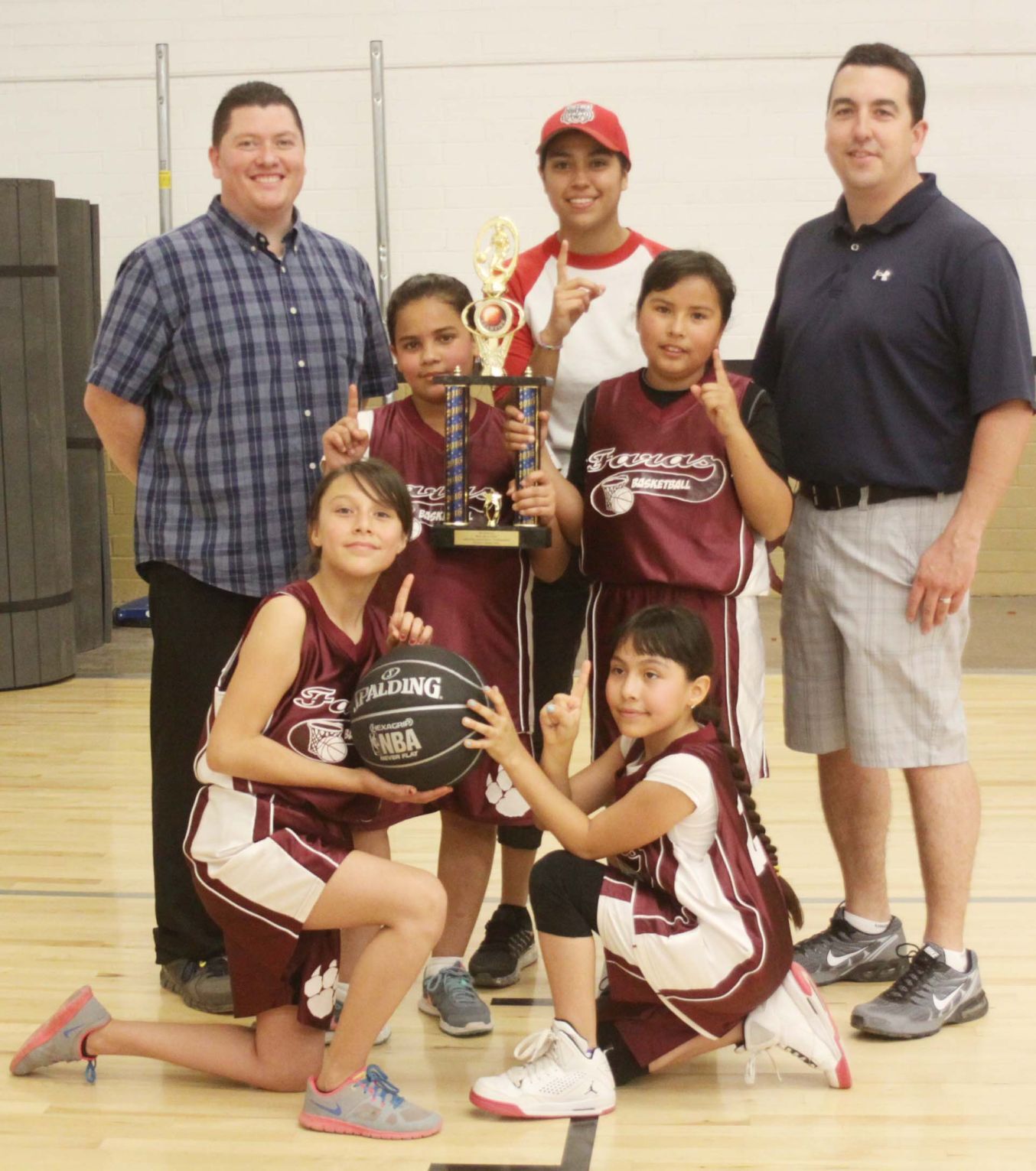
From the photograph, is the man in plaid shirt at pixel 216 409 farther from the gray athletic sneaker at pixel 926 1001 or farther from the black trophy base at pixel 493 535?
the gray athletic sneaker at pixel 926 1001

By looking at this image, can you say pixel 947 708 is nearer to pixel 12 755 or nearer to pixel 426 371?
pixel 426 371

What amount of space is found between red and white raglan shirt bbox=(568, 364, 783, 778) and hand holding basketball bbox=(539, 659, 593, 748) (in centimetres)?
25

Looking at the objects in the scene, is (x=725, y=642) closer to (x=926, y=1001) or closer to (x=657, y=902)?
(x=657, y=902)

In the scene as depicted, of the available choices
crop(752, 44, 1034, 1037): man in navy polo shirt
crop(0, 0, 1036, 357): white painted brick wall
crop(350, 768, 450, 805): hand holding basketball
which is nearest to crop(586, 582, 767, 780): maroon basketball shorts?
crop(752, 44, 1034, 1037): man in navy polo shirt

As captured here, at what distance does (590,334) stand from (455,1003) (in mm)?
1303

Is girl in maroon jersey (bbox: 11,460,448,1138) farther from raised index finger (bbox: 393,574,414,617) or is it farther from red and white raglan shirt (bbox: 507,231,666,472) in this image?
red and white raglan shirt (bbox: 507,231,666,472)

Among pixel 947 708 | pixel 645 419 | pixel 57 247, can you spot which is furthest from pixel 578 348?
pixel 57 247

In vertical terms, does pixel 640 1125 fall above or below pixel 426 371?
below

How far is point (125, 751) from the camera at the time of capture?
4.93 metres

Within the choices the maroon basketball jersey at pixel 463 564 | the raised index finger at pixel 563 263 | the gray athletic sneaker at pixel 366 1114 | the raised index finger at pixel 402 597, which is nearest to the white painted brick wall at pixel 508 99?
the raised index finger at pixel 563 263

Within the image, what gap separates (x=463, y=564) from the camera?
2787 mm

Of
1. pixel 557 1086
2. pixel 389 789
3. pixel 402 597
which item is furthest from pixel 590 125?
pixel 557 1086

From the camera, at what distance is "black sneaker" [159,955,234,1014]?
2910mm

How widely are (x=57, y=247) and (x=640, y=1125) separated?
4801 mm
